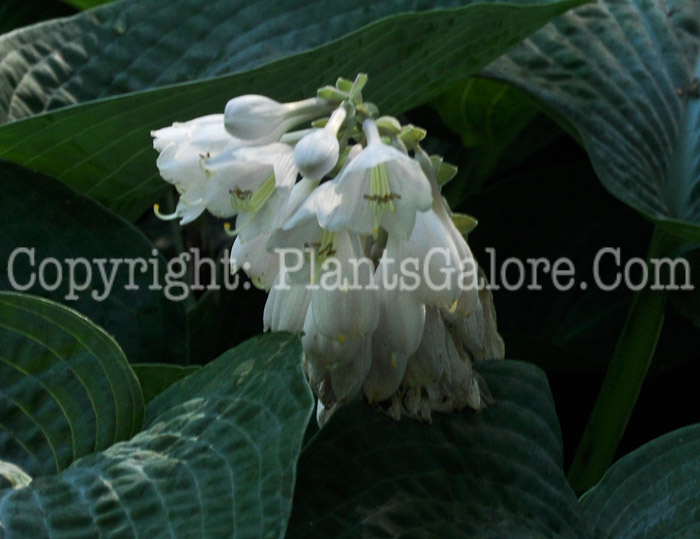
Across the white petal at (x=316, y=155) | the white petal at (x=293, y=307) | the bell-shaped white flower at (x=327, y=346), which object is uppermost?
the white petal at (x=316, y=155)

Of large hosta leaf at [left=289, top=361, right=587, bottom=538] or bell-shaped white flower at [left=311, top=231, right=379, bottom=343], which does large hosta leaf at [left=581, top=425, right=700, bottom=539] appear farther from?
bell-shaped white flower at [left=311, top=231, right=379, bottom=343]

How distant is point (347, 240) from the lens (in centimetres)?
61

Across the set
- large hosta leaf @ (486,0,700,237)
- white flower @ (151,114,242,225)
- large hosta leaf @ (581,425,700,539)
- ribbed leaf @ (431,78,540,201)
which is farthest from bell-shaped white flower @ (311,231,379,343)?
ribbed leaf @ (431,78,540,201)

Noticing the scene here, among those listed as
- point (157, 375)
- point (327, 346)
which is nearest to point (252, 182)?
point (327, 346)

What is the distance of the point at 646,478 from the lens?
2.31ft

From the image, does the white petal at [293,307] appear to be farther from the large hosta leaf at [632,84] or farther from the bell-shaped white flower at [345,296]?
the large hosta leaf at [632,84]

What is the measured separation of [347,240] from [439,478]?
18 cm

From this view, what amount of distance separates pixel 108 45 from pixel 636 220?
743mm

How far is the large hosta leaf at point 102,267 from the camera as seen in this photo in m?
0.91

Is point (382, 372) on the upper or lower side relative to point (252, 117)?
lower

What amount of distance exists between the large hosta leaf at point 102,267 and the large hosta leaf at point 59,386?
242 millimetres

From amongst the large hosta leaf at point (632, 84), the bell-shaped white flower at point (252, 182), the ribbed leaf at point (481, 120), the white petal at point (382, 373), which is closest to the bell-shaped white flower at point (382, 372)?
the white petal at point (382, 373)

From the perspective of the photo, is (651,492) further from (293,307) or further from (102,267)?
(102,267)

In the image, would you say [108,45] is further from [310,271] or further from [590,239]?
[590,239]
